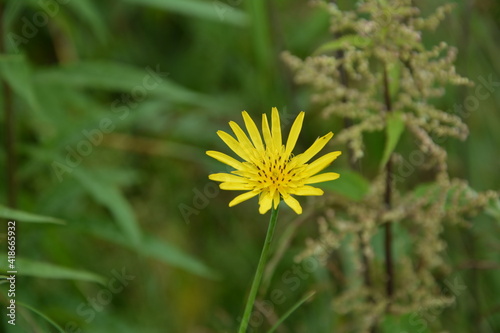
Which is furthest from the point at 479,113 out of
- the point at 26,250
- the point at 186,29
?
the point at 26,250

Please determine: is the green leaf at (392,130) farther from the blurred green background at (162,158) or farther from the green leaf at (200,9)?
the green leaf at (200,9)

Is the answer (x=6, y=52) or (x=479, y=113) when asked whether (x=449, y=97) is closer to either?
(x=479, y=113)

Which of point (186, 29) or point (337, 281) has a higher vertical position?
point (186, 29)

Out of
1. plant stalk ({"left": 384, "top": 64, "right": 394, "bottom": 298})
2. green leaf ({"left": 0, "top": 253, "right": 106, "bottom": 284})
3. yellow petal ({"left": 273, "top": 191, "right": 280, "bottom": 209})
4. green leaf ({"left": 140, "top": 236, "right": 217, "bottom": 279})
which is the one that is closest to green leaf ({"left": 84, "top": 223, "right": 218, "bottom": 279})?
green leaf ({"left": 140, "top": 236, "right": 217, "bottom": 279})
